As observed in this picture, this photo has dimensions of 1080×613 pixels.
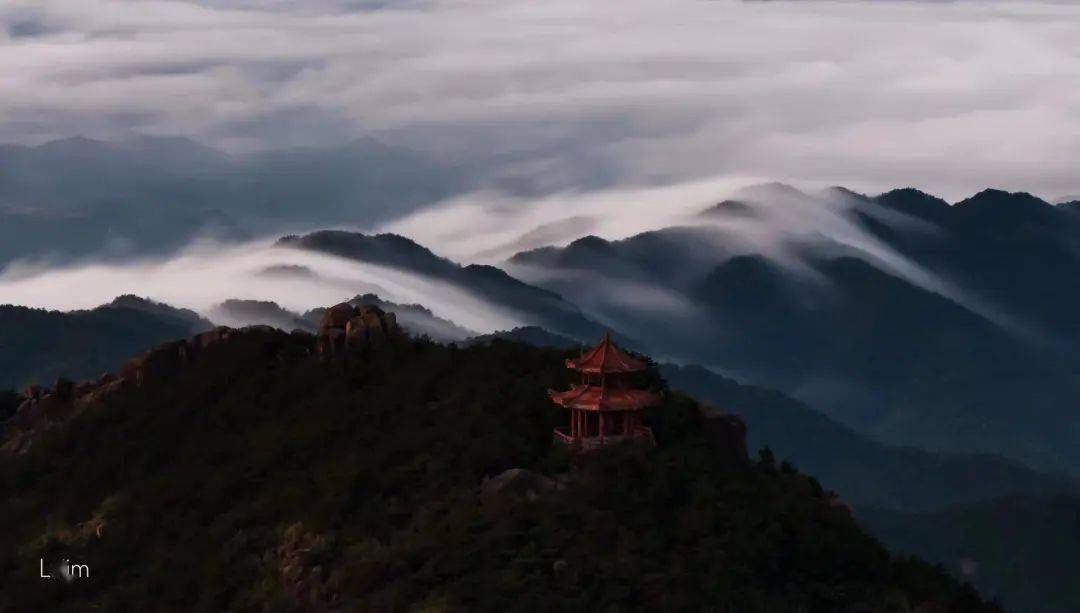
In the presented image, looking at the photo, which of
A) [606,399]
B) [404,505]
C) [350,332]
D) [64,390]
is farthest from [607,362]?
[64,390]

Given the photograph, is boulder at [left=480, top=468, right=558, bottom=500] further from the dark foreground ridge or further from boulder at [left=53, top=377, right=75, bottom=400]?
boulder at [left=53, top=377, right=75, bottom=400]

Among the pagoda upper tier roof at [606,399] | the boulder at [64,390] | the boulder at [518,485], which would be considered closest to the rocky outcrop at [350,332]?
the boulder at [64,390]

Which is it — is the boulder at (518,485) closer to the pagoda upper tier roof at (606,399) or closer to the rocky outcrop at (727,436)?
the pagoda upper tier roof at (606,399)

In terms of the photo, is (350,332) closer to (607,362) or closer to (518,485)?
(607,362)

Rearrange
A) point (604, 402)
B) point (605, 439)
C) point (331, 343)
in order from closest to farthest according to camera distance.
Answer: point (605, 439) → point (604, 402) → point (331, 343)

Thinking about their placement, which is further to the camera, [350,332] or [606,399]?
[350,332]

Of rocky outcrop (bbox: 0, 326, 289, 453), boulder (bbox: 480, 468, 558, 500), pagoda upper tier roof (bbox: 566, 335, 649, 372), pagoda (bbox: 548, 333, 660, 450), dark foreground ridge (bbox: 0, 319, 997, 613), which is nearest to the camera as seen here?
dark foreground ridge (bbox: 0, 319, 997, 613)

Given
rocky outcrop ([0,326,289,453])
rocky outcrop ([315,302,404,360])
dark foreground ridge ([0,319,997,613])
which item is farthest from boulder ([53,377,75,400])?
rocky outcrop ([315,302,404,360])
